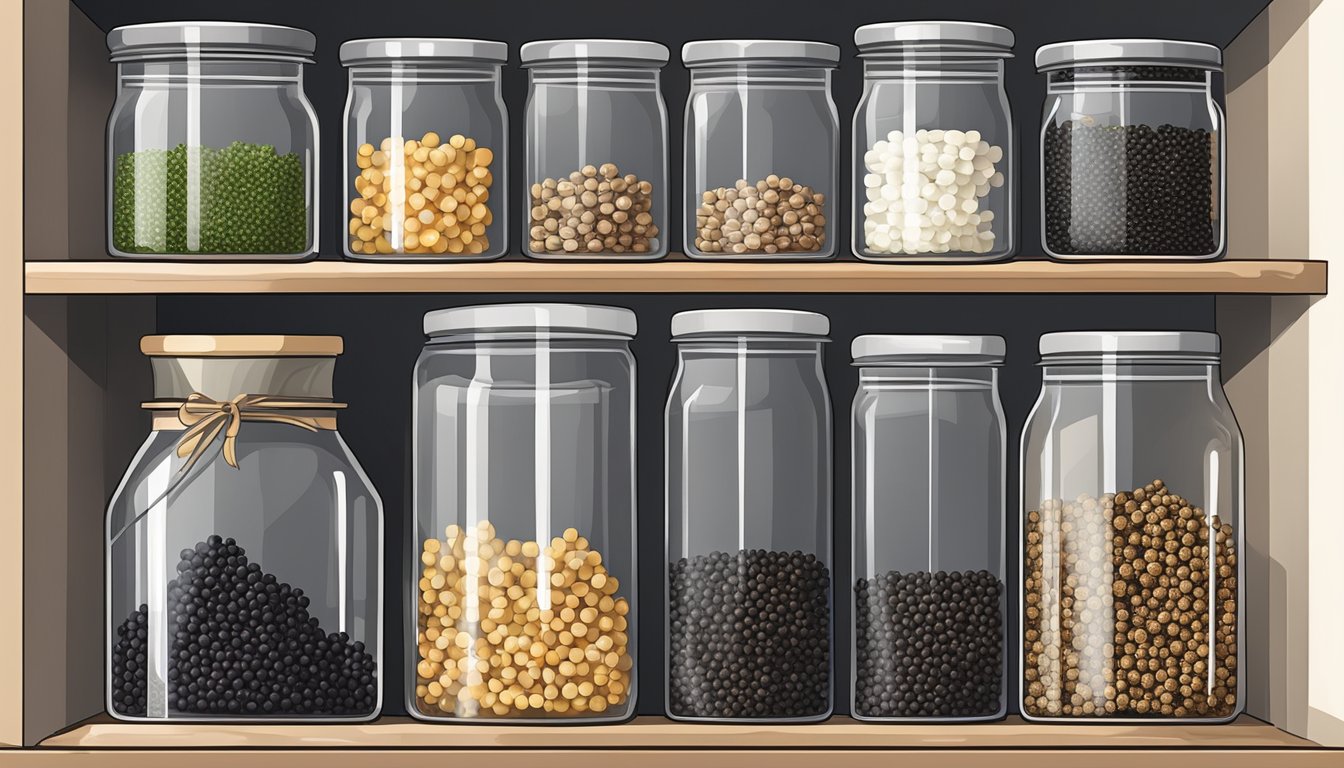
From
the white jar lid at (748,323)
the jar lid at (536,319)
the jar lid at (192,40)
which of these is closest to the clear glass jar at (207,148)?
the jar lid at (192,40)

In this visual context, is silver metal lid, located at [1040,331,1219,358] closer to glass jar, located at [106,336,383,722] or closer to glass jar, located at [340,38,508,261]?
glass jar, located at [340,38,508,261]

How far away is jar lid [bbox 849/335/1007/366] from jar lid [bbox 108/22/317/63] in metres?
0.62

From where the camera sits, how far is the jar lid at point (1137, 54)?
1.33 meters

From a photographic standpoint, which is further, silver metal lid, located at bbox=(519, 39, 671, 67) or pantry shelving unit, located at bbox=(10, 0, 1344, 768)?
silver metal lid, located at bbox=(519, 39, 671, 67)

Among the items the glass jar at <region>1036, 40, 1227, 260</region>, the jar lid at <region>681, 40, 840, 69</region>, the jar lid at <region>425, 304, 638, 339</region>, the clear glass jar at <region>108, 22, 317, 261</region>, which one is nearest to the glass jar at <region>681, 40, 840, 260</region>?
the jar lid at <region>681, 40, 840, 69</region>

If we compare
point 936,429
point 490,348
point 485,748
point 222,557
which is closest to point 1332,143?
point 936,429

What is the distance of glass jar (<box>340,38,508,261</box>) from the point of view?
1322 mm

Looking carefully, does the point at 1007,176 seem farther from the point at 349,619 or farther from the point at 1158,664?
the point at 349,619

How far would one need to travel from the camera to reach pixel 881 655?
1.31 metres

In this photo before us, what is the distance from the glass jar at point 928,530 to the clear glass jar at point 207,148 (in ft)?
1.83

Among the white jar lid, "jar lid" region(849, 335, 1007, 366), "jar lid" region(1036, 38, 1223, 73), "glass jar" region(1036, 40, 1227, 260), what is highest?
"jar lid" region(1036, 38, 1223, 73)

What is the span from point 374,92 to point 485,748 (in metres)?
0.61

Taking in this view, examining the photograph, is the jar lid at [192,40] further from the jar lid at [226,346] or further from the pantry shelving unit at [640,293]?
the jar lid at [226,346]

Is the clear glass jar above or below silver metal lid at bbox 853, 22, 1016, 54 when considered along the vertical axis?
below
